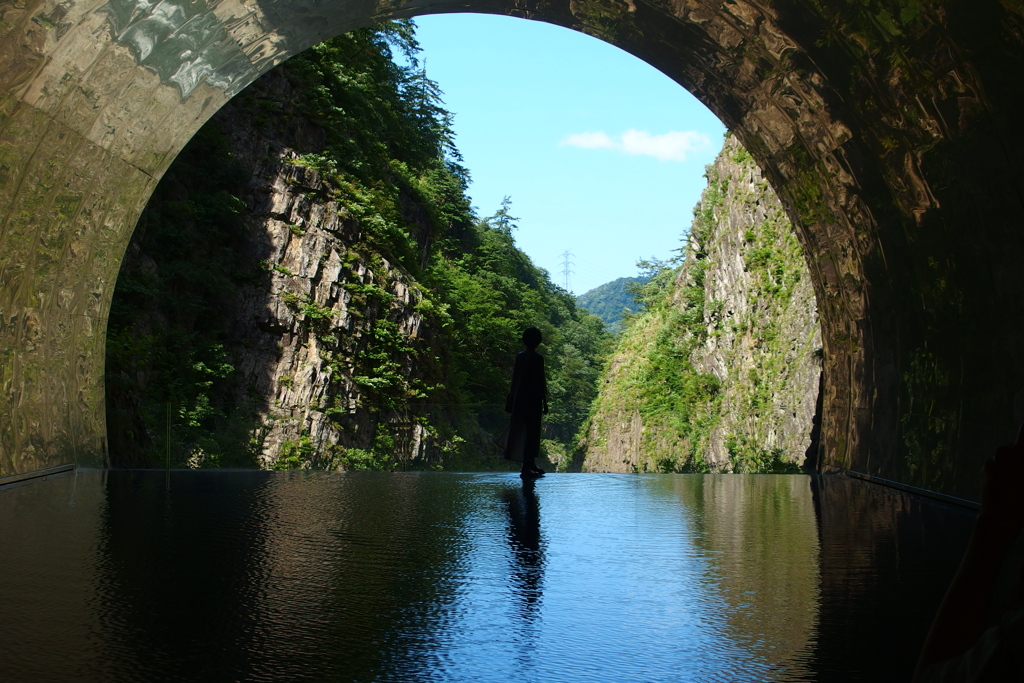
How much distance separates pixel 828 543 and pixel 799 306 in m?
15.9

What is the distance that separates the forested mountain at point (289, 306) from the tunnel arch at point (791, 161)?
17.2 feet

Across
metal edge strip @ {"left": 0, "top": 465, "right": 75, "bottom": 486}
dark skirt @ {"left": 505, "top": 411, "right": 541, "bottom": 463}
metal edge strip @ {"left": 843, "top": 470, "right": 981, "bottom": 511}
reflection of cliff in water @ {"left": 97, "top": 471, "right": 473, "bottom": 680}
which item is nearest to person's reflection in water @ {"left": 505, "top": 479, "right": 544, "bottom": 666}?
reflection of cliff in water @ {"left": 97, "top": 471, "right": 473, "bottom": 680}

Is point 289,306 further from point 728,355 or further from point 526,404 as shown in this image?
point 526,404

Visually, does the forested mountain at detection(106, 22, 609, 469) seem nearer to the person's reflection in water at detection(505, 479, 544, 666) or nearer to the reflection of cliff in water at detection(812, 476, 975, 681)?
the person's reflection in water at detection(505, 479, 544, 666)

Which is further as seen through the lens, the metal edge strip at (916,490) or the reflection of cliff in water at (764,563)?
the metal edge strip at (916,490)

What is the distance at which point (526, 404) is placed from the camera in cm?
1005

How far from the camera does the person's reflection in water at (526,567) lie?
3.50 m

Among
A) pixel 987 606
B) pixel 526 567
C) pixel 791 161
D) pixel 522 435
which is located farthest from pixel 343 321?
pixel 987 606

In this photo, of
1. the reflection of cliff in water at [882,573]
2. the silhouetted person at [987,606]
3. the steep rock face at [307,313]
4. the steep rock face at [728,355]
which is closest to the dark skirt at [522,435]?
the reflection of cliff in water at [882,573]

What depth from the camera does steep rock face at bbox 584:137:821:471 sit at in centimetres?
2048

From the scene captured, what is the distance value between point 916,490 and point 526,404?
12.6 ft

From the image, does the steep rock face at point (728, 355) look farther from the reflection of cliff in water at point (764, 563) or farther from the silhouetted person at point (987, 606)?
the silhouetted person at point (987, 606)

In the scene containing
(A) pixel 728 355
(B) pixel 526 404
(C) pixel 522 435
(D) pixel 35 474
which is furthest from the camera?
(A) pixel 728 355

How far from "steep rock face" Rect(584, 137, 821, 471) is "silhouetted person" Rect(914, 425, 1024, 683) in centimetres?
1553
